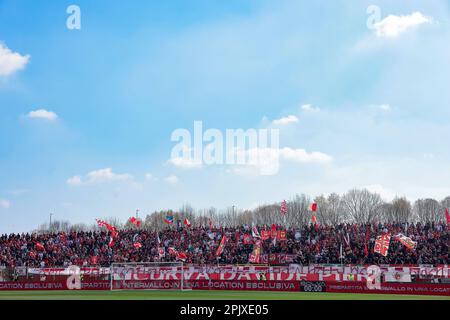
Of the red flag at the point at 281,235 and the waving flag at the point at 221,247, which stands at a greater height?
the red flag at the point at 281,235

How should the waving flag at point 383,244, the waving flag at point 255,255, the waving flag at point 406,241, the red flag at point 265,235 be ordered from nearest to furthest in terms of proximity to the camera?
the waving flag at point 383,244 < the waving flag at point 406,241 < the waving flag at point 255,255 < the red flag at point 265,235

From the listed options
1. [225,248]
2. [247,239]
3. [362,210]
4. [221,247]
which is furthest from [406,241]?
[362,210]

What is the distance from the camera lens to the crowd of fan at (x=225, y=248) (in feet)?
185

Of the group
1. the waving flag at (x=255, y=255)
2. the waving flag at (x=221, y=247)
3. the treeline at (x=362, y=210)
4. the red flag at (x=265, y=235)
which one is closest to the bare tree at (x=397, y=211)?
the treeline at (x=362, y=210)

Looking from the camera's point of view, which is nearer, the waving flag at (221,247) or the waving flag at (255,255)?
the waving flag at (255,255)

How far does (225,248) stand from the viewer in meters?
64.4

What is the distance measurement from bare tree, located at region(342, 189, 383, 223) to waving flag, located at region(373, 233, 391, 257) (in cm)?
7894

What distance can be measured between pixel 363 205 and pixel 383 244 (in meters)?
81.6

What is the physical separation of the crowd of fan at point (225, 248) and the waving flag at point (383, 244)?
1.06 m

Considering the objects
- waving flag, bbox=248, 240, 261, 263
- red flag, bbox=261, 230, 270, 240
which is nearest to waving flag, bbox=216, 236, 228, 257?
waving flag, bbox=248, 240, 261, 263

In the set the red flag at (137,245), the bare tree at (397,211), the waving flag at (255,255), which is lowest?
the waving flag at (255,255)

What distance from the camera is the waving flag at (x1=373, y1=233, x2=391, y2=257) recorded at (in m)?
54.2

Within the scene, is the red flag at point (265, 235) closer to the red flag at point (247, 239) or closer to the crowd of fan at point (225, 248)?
the crowd of fan at point (225, 248)
